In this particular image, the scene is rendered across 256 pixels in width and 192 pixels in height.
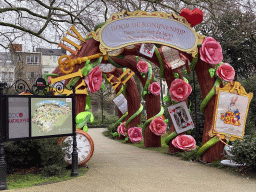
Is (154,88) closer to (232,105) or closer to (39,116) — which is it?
(232,105)

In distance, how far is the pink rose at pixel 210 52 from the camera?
8.20m

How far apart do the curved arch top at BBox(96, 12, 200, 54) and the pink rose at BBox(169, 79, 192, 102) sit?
4.47ft

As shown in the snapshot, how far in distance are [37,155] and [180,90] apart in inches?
192

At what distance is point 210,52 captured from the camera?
27.1 feet

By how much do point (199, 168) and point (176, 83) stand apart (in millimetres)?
2930

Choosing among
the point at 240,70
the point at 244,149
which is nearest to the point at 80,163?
the point at 244,149

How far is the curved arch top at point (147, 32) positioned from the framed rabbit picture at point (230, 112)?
1481 mm

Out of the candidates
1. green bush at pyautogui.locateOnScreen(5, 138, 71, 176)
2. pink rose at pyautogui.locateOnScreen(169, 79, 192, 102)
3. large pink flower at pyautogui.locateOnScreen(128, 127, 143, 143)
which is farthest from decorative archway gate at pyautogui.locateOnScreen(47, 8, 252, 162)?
large pink flower at pyautogui.locateOnScreen(128, 127, 143, 143)

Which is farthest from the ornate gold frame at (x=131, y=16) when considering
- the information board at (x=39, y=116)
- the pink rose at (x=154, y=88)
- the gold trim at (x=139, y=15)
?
the pink rose at (x=154, y=88)

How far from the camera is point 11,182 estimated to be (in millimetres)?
5832

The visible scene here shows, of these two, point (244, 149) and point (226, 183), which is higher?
point (244, 149)

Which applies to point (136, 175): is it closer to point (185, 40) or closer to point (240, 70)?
point (185, 40)

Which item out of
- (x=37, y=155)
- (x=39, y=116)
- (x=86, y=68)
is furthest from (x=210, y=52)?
(x=37, y=155)

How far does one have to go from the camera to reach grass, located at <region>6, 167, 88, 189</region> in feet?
18.8
